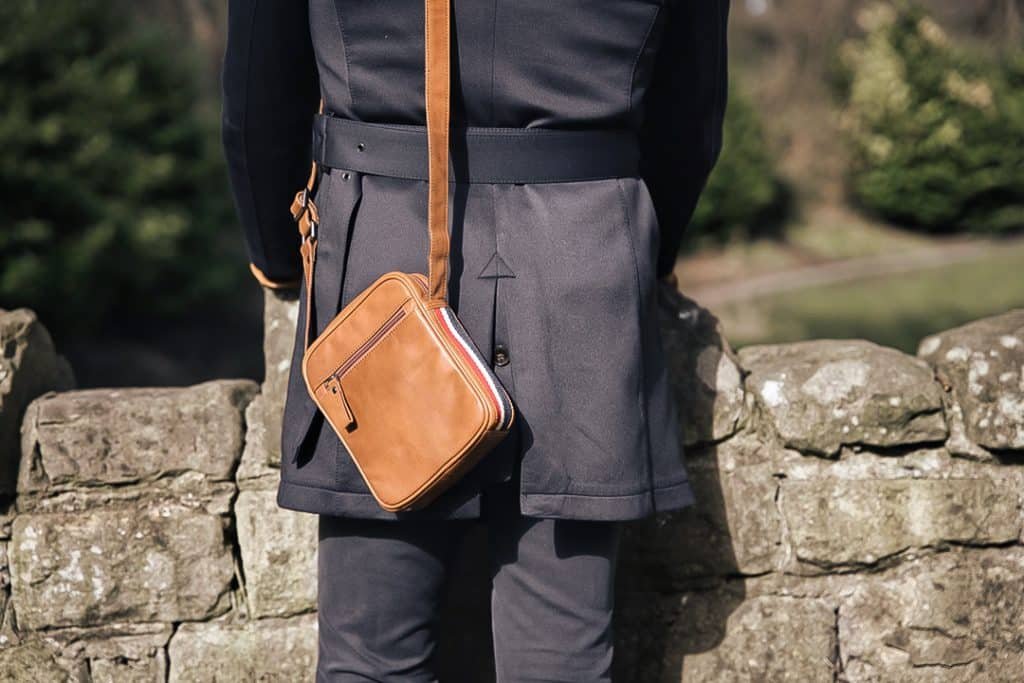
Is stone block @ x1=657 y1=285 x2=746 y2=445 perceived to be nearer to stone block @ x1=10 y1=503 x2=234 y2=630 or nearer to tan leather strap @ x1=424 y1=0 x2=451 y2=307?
tan leather strap @ x1=424 y1=0 x2=451 y2=307

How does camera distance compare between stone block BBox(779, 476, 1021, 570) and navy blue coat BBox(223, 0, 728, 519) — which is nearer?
navy blue coat BBox(223, 0, 728, 519)

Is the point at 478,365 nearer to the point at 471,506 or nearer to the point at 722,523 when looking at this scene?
the point at 471,506

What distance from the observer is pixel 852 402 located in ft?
7.47

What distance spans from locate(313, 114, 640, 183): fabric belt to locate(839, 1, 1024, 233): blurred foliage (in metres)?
9.65

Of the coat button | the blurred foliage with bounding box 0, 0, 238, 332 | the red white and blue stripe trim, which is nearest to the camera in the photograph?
the red white and blue stripe trim

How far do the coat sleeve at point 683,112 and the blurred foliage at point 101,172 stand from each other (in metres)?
4.45

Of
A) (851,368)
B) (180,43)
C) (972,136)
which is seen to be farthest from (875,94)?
(851,368)

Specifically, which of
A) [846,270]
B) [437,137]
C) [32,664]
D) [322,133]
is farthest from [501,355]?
[846,270]

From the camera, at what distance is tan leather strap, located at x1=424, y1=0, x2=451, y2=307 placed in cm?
158

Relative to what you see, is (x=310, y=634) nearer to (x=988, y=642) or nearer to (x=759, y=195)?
(x=988, y=642)

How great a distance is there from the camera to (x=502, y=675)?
1832mm

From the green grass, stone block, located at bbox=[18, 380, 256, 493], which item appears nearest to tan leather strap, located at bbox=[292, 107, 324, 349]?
stone block, located at bbox=[18, 380, 256, 493]

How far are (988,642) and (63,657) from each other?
5.76ft

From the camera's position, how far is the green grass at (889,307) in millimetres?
7754
